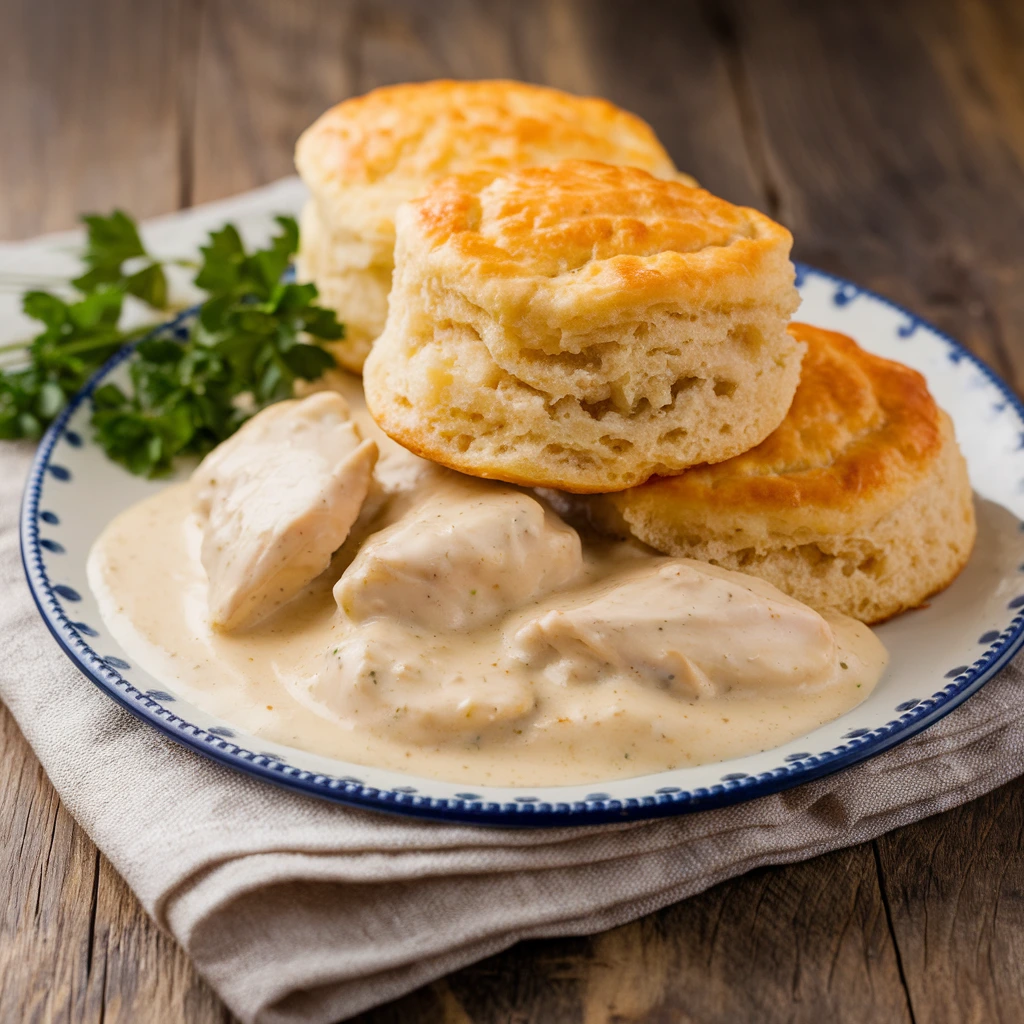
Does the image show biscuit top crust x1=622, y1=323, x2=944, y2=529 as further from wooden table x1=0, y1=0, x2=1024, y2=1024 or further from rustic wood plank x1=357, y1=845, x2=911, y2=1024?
rustic wood plank x1=357, y1=845, x2=911, y2=1024

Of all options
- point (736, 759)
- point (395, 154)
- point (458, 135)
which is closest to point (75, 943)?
point (736, 759)

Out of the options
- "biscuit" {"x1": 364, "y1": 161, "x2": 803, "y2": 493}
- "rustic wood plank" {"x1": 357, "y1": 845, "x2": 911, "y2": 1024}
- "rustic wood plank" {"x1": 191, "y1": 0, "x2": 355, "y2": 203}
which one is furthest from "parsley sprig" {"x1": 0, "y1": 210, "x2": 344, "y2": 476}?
"rustic wood plank" {"x1": 357, "y1": 845, "x2": 911, "y2": 1024}

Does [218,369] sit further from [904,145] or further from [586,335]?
[904,145]

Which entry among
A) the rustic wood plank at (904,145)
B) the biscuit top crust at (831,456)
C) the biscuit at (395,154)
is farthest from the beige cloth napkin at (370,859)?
the rustic wood plank at (904,145)

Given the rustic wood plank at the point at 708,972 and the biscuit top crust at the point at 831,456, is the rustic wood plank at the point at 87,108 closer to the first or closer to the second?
the biscuit top crust at the point at 831,456

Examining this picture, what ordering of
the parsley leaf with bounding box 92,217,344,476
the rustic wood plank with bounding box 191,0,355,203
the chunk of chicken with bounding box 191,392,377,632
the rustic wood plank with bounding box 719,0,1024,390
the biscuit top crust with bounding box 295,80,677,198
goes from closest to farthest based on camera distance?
the chunk of chicken with bounding box 191,392,377,632 < the parsley leaf with bounding box 92,217,344,476 < the biscuit top crust with bounding box 295,80,677,198 < the rustic wood plank with bounding box 719,0,1024,390 < the rustic wood plank with bounding box 191,0,355,203

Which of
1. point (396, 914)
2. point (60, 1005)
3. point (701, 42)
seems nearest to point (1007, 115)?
point (701, 42)

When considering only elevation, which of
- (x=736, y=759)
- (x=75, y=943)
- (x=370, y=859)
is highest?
(x=736, y=759)

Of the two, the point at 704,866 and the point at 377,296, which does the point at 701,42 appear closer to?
the point at 377,296
